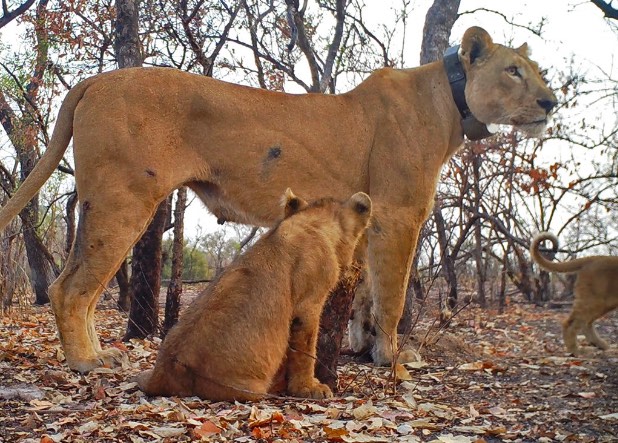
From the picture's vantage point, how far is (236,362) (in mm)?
4141

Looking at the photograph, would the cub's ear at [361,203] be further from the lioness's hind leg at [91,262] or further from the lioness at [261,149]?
the lioness's hind leg at [91,262]

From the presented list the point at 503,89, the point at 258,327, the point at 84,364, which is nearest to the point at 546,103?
the point at 503,89

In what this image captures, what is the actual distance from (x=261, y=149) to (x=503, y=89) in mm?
2044

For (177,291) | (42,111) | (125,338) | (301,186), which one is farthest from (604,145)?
(42,111)

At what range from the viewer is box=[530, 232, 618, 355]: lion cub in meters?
4.05

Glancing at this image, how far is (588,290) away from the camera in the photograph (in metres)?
5.09

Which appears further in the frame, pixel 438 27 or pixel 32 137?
pixel 32 137

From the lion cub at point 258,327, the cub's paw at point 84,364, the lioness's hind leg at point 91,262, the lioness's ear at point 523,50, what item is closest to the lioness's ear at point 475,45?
the lioness's ear at point 523,50

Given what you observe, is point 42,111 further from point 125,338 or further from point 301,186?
point 301,186

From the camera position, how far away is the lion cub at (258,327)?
13.5ft

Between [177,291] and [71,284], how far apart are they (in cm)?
215

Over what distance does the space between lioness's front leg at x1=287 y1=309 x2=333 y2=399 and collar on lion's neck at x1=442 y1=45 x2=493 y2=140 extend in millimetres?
2677

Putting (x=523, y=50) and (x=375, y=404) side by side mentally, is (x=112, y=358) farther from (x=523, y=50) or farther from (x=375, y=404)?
(x=523, y=50)

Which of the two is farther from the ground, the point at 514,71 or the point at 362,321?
the point at 514,71
